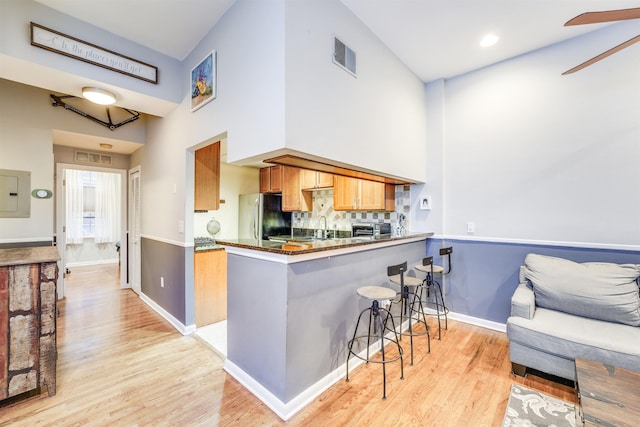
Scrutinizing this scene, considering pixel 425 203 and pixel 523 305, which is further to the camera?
pixel 425 203

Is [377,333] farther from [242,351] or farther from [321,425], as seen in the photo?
[242,351]

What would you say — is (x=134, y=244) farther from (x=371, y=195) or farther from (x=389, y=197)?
(x=389, y=197)

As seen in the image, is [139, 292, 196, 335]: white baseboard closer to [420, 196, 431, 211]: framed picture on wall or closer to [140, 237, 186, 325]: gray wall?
[140, 237, 186, 325]: gray wall

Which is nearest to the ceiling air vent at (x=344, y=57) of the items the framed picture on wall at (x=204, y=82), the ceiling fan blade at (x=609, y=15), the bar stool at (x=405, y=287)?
the framed picture on wall at (x=204, y=82)

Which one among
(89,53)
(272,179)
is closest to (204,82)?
(89,53)

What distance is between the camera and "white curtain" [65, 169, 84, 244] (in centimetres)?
656

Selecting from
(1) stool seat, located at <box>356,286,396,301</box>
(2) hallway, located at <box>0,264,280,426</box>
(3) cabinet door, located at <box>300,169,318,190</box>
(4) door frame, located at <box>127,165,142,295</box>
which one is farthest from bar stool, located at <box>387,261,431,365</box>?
(4) door frame, located at <box>127,165,142,295</box>

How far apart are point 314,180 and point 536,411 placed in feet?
11.4

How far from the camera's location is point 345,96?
2.22 m

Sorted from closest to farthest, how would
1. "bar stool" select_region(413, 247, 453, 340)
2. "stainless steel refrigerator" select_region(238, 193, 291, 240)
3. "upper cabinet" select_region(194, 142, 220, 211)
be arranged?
"bar stool" select_region(413, 247, 453, 340), "upper cabinet" select_region(194, 142, 220, 211), "stainless steel refrigerator" select_region(238, 193, 291, 240)

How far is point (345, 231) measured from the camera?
433 centimetres

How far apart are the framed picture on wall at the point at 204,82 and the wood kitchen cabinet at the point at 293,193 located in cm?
201

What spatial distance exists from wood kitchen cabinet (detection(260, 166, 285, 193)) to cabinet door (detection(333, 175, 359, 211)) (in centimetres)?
123

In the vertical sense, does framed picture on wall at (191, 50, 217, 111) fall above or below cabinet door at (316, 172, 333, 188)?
above
